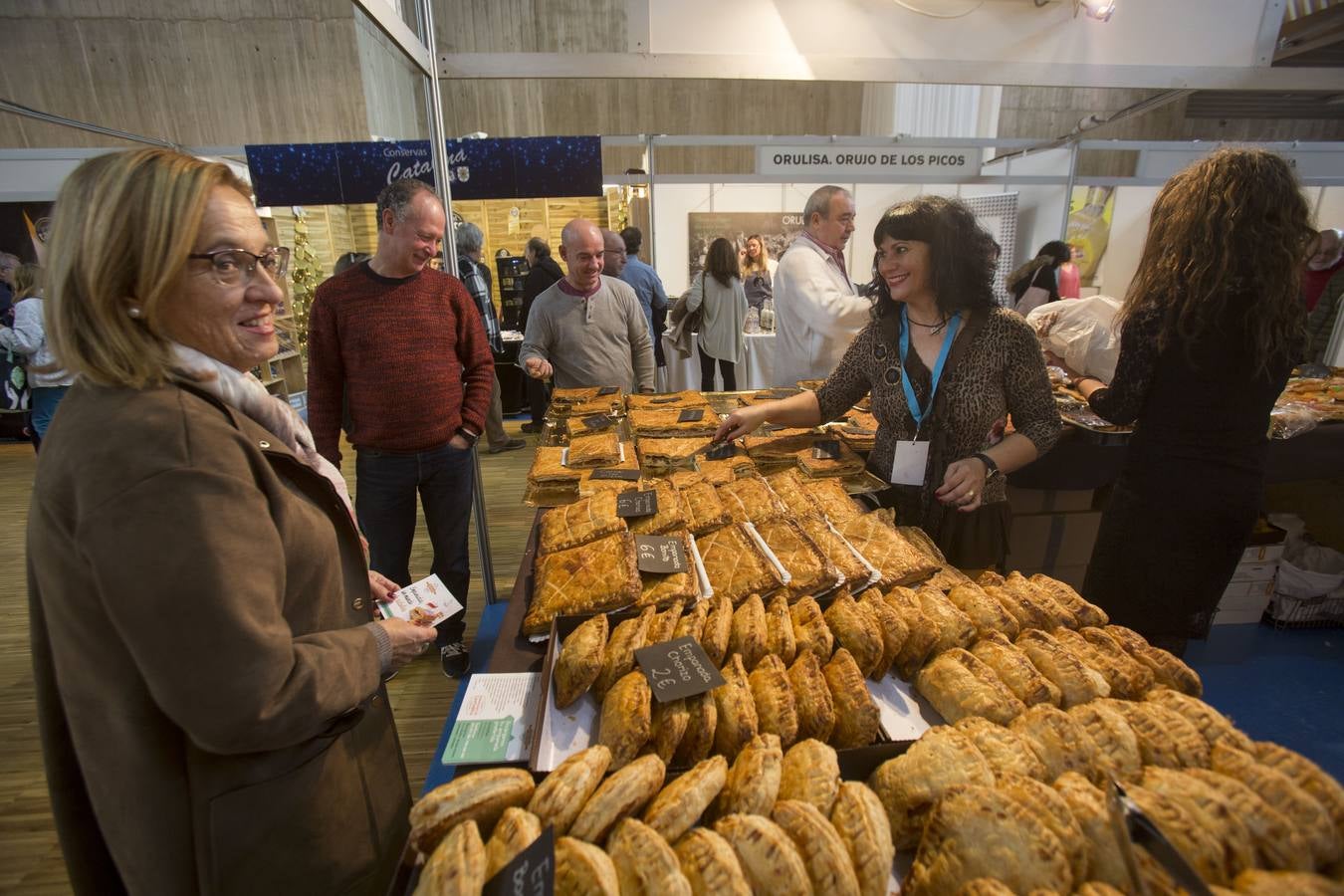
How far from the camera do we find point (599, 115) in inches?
365

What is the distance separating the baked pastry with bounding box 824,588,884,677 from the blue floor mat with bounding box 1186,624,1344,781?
7.99 ft

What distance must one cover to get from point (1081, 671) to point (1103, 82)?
5048mm

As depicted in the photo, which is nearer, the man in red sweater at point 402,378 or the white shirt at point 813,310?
the man in red sweater at point 402,378

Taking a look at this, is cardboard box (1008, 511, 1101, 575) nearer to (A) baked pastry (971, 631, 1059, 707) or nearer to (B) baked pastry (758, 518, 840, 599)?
(B) baked pastry (758, 518, 840, 599)

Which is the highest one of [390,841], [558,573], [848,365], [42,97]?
[42,97]

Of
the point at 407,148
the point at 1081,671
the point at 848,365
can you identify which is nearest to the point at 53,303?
the point at 1081,671

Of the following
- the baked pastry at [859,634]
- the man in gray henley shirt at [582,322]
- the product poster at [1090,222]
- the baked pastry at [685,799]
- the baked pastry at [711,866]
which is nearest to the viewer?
the baked pastry at [711,866]

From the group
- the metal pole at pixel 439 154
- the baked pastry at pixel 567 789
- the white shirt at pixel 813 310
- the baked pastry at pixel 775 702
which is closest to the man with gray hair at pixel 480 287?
the metal pole at pixel 439 154

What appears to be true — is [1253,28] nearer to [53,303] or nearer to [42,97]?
[53,303]

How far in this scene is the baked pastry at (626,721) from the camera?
1.02 m

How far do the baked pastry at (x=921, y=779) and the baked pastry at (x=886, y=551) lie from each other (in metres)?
0.57

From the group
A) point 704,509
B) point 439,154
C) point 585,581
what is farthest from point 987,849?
point 439,154

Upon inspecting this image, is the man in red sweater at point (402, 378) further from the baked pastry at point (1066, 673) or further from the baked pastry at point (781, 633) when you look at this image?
the baked pastry at point (1066, 673)

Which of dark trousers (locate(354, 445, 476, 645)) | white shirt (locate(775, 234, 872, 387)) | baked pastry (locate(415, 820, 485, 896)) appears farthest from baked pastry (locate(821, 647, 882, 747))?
white shirt (locate(775, 234, 872, 387))
